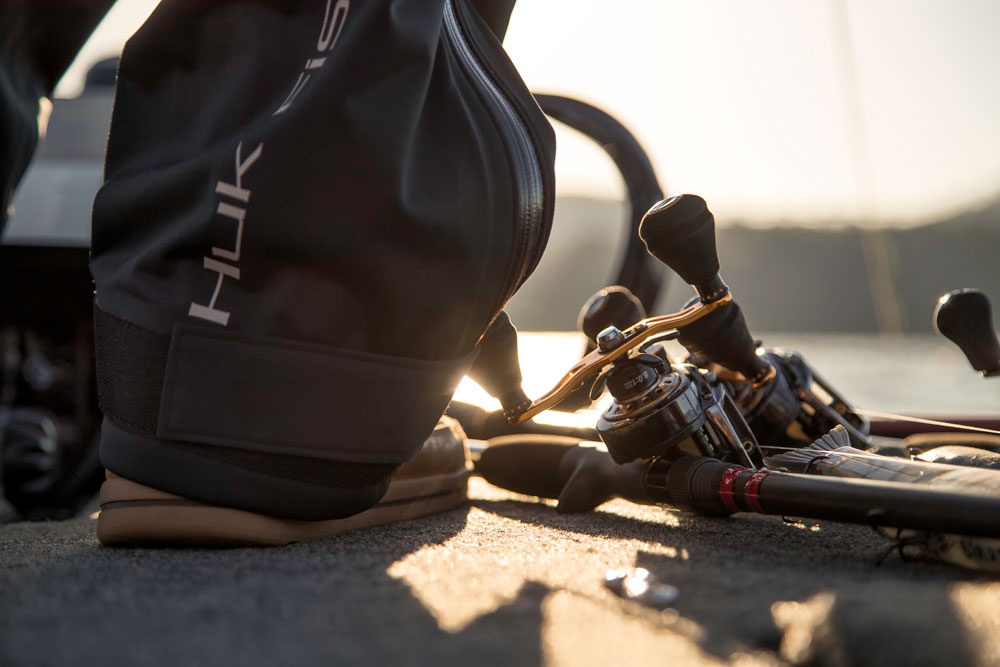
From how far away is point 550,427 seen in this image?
2.85ft

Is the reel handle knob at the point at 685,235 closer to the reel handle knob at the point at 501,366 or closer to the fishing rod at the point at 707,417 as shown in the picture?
the fishing rod at the point at 707,417

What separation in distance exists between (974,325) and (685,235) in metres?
0.34

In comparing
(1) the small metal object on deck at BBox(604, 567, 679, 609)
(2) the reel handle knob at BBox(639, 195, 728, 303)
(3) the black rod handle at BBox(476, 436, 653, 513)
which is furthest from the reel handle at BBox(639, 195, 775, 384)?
(1) the small metal object on deck at BBox(604, 567, 679, 609)

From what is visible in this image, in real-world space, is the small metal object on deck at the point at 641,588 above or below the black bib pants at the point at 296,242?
below

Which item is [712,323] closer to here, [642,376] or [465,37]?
[642,376]

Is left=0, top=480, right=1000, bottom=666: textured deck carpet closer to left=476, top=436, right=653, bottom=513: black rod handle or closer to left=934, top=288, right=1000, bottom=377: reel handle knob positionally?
left=476, top=436, right=653, bottom=513: black rod handle

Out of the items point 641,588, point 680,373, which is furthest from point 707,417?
point 641,588

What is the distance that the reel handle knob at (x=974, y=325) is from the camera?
2.31 ft

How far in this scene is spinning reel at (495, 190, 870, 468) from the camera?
572 millimetres

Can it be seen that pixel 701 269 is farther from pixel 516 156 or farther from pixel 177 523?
pixel 177 523

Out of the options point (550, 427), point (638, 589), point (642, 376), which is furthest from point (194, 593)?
point (550, 427)

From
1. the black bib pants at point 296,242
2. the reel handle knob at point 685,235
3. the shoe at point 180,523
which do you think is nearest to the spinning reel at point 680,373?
the reel handle knob at point 685,235

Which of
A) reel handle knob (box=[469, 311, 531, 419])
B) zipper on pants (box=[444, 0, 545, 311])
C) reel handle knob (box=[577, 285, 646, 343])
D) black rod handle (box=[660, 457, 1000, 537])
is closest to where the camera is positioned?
black rod handle (box=[660, 457, 1000, 537])

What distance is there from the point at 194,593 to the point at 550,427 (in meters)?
0.52
